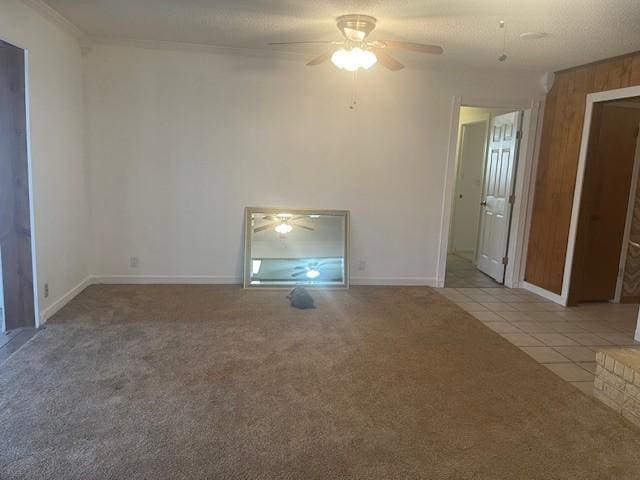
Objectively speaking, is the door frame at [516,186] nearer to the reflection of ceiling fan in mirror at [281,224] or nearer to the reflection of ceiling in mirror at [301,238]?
the reflection of ceiling in mirror at [301,238]

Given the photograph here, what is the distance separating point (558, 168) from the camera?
4961 mm

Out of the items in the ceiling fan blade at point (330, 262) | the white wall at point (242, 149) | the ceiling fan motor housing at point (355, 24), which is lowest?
the ceiling fan blade at point (330, 262)

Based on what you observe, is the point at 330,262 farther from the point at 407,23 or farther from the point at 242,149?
the point at 407,23

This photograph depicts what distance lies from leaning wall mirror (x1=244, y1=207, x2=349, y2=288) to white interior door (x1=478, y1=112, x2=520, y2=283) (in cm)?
200

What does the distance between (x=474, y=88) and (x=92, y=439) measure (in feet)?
15.7

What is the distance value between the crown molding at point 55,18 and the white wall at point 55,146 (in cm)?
4

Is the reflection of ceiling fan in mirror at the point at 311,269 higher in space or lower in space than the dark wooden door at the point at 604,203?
lower

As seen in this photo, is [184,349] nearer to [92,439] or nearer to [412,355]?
[92,439]

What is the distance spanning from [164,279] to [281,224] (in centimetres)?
139

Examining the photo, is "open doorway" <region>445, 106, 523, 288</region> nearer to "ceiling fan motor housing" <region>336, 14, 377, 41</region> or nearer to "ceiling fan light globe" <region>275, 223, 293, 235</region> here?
"ceiling fan light globe" <region>275, 223, 293, 235</region>

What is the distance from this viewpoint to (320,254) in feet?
16.7

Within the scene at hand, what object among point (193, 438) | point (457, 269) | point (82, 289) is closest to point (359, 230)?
point (457, 269)

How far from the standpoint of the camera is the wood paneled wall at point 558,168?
465cm

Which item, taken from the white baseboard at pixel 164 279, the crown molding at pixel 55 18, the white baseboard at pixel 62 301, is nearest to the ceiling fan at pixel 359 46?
the crown molding at pixel 55 18
